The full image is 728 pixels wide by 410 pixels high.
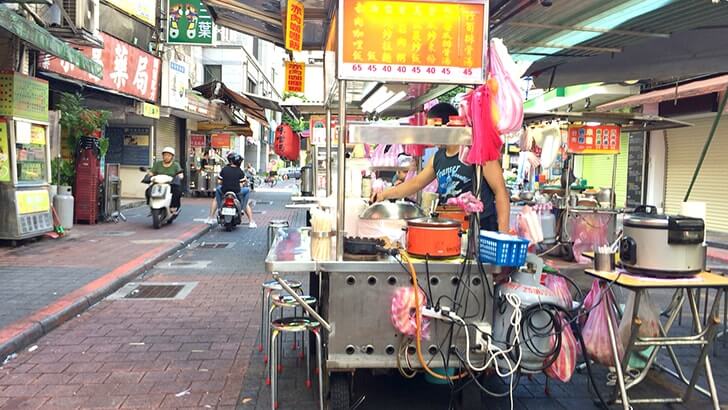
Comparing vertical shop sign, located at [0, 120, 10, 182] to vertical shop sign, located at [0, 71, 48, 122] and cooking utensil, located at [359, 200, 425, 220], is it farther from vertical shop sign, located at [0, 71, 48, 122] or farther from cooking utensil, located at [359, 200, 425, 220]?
cooking utensil, located at [359, 200, 425, 220]

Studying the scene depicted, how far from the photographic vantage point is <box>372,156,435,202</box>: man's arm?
429 centimetres

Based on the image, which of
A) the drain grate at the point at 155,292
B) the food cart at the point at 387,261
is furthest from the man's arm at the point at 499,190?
the drain grate at the point at 155,292

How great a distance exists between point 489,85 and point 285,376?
2.57m

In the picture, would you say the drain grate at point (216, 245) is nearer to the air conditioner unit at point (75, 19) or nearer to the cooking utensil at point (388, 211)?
the air conditioner unit at point (75, 19)

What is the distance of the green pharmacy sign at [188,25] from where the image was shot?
13.9 m

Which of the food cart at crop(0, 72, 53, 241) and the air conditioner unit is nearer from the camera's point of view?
the food cart at crop(0, 72, 53, 241)

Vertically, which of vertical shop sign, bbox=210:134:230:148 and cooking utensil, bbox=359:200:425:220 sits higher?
vertical shop sign, bbox=210:134:230:148

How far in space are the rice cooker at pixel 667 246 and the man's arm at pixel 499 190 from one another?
797mm

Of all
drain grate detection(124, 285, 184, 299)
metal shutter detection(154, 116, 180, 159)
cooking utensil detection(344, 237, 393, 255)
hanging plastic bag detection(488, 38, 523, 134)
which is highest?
metal shutter detection(154, 116, 180, 159)

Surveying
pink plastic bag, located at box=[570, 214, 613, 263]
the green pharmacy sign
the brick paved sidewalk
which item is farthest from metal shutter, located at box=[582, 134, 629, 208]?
the brick paved sidewalk

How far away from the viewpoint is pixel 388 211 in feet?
13.3

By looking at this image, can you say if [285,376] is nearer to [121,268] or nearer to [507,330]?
[507,330]

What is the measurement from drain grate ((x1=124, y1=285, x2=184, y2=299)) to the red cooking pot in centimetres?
428

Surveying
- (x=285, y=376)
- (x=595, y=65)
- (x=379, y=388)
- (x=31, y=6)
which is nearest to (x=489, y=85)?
(x=379, y=388)
